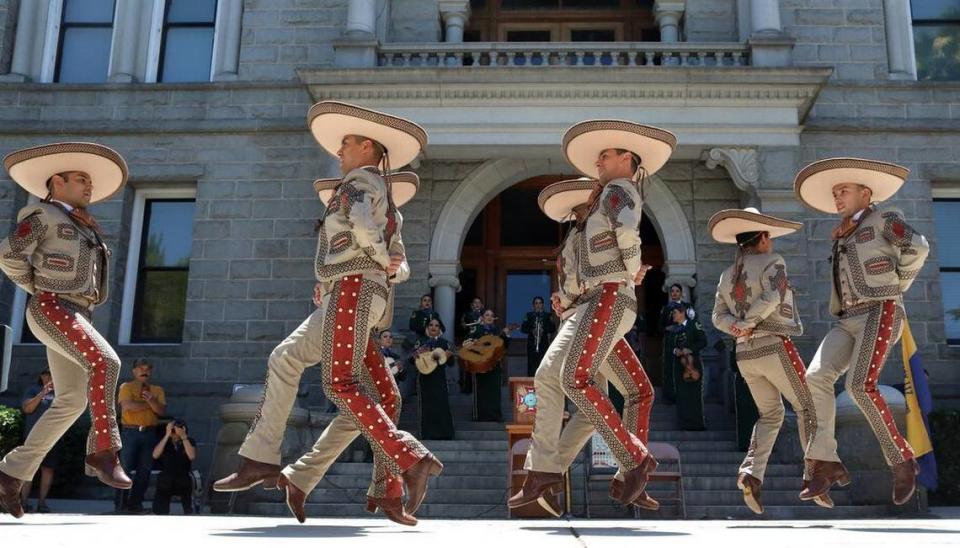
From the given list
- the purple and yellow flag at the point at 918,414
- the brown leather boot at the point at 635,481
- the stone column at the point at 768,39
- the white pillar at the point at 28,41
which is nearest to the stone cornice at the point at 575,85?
the stone column at the point at 768,39

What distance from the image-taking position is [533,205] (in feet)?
56.6

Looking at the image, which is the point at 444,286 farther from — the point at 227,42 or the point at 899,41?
the point at 899,41

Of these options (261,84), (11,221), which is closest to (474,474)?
(261,84)

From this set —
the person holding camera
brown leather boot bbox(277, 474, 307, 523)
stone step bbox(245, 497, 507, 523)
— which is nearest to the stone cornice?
the person holding camera

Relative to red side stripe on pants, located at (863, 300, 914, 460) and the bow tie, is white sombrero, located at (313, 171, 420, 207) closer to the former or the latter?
the bow tie

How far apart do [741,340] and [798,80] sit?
7833mm

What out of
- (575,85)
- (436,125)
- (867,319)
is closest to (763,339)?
(867,319)

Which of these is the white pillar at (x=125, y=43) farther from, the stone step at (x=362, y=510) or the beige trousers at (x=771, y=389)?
the beige trousers at (x=771, y=389)

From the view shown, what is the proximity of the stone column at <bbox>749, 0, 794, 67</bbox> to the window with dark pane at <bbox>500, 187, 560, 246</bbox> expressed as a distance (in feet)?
14.4

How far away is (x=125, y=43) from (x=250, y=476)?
1302 cm

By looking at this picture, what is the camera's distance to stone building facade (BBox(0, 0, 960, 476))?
14156mm

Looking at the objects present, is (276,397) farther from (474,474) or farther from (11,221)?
(11,221)

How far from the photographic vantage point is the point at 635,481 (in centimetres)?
561

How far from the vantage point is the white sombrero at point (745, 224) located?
7.27 meters
